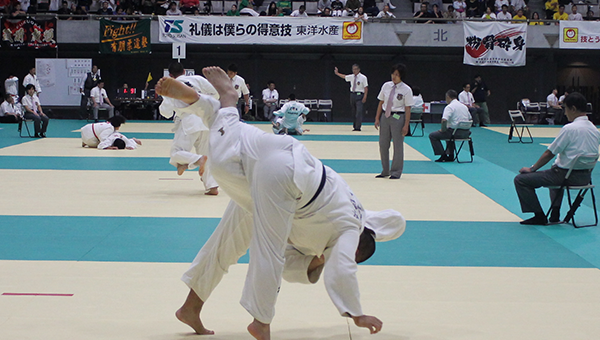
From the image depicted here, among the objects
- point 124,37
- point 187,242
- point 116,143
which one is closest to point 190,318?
point 187,242

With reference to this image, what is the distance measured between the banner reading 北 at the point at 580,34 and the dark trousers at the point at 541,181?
1878cm

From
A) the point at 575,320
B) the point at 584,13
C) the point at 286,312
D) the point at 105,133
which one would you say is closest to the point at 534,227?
the point at 575,320

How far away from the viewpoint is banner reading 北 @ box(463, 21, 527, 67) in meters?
24.0

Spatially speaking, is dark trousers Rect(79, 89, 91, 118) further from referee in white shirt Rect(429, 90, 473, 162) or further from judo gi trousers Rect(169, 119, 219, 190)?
judo gi trousers Rect(169, 119, 219, 190)

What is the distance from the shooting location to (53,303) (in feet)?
14.5

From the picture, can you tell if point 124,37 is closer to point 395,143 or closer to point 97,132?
point 97,132

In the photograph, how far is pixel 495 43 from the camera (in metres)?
24.2

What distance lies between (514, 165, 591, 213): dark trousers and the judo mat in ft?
0.95

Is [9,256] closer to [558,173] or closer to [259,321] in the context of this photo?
[259,321]

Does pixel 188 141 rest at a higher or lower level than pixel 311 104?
higher

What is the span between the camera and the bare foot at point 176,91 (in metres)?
3.43

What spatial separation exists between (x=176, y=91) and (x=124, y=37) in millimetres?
22604

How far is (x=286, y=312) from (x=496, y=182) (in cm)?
733

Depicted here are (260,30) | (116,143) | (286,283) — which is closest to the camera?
(286,283)
